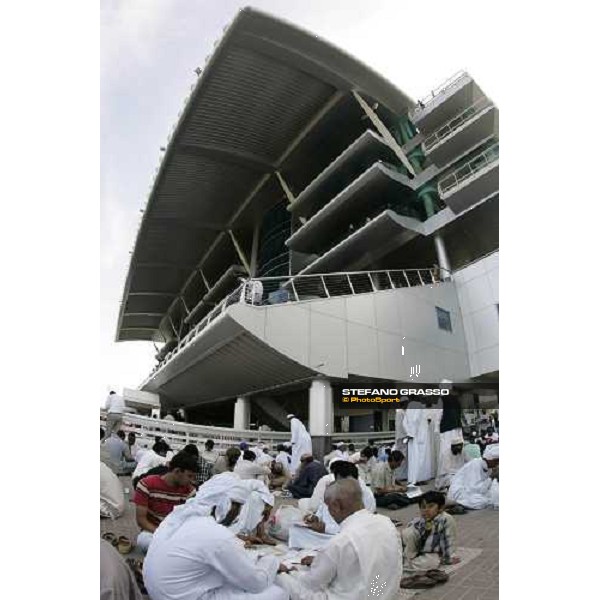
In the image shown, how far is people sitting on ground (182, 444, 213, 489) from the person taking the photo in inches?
54.2

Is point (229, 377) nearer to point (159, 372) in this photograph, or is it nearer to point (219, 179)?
point (159, 372)

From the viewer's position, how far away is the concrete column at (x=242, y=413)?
1.28 metres

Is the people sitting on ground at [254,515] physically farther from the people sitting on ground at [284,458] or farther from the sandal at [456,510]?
the sandal at [456,510]

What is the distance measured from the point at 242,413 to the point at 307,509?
361 mm

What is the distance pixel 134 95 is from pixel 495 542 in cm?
130

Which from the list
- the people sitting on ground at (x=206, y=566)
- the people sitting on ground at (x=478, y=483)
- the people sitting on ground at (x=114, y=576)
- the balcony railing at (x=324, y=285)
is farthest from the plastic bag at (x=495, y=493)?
the people sitting on ground at (x=114, y=576)

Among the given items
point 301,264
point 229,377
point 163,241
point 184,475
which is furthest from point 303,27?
point 184,475

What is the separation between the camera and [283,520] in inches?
58.7

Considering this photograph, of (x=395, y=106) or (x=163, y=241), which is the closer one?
(x=395, y=106)

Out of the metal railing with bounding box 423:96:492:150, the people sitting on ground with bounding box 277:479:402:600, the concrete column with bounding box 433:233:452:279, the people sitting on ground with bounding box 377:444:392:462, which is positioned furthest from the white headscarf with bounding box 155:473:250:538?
the metal railing with bounding box 423:96:492:150

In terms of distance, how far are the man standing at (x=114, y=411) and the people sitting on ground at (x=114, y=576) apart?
0.28 metres

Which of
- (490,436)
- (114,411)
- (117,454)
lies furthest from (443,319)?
(117,454)

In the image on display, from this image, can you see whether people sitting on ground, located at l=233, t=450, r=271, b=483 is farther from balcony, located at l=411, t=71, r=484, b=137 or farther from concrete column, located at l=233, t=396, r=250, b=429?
balcony, located at l=411, t=71, r=484, b=137

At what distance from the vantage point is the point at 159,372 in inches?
55.9
